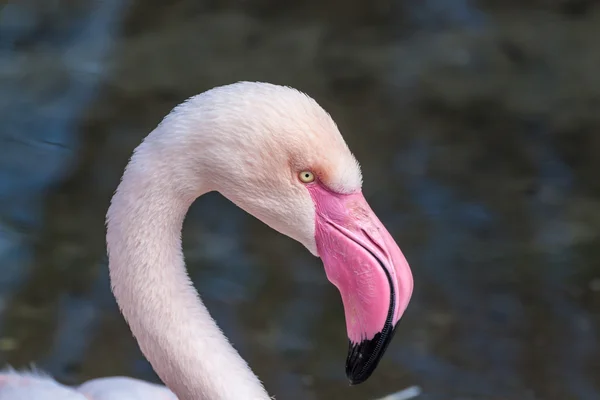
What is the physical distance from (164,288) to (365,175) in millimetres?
2883

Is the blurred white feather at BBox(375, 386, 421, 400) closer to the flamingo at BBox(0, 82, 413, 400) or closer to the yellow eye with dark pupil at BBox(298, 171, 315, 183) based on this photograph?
the flamingo at BBox(0, 82, 413, 400)

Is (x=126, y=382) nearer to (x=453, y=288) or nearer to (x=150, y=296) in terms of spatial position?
(x=150, y=296)

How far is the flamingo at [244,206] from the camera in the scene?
204 centimetres

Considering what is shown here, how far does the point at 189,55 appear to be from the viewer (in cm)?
601

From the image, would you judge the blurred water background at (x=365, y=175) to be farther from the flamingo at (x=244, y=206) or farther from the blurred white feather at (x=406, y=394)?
the flamingo at (x=244, y=206)

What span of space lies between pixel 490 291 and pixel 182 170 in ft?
8.24

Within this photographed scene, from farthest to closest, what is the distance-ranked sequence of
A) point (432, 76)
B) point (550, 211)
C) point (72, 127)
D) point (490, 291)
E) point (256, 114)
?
point (432, 76) → point (72, 127) → point (550, 211) → point (490, 291) → point (256, 114)

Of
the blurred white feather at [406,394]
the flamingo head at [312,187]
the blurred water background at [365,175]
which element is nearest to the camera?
the flamingo head at [312,187]

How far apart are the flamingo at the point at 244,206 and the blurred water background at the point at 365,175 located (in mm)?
1561

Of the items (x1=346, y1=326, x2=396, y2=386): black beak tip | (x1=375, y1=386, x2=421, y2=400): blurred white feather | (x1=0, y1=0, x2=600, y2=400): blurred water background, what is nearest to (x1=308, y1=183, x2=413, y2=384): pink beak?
(x1=346, y1=326, x2=396, y2=386): black beak tip

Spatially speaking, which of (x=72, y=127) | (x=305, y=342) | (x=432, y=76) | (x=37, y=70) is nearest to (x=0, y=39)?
(x=37, y=70)

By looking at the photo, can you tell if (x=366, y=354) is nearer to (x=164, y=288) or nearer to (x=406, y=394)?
(x=164, y=288)

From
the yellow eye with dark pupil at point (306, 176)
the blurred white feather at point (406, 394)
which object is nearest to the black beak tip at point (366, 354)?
the yellow eye with dark pupil at point (306, 176)

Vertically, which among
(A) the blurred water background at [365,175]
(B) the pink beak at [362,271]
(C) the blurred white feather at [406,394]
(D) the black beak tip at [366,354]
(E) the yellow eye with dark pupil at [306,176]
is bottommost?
(C) the blurred white feather at [406,394]
